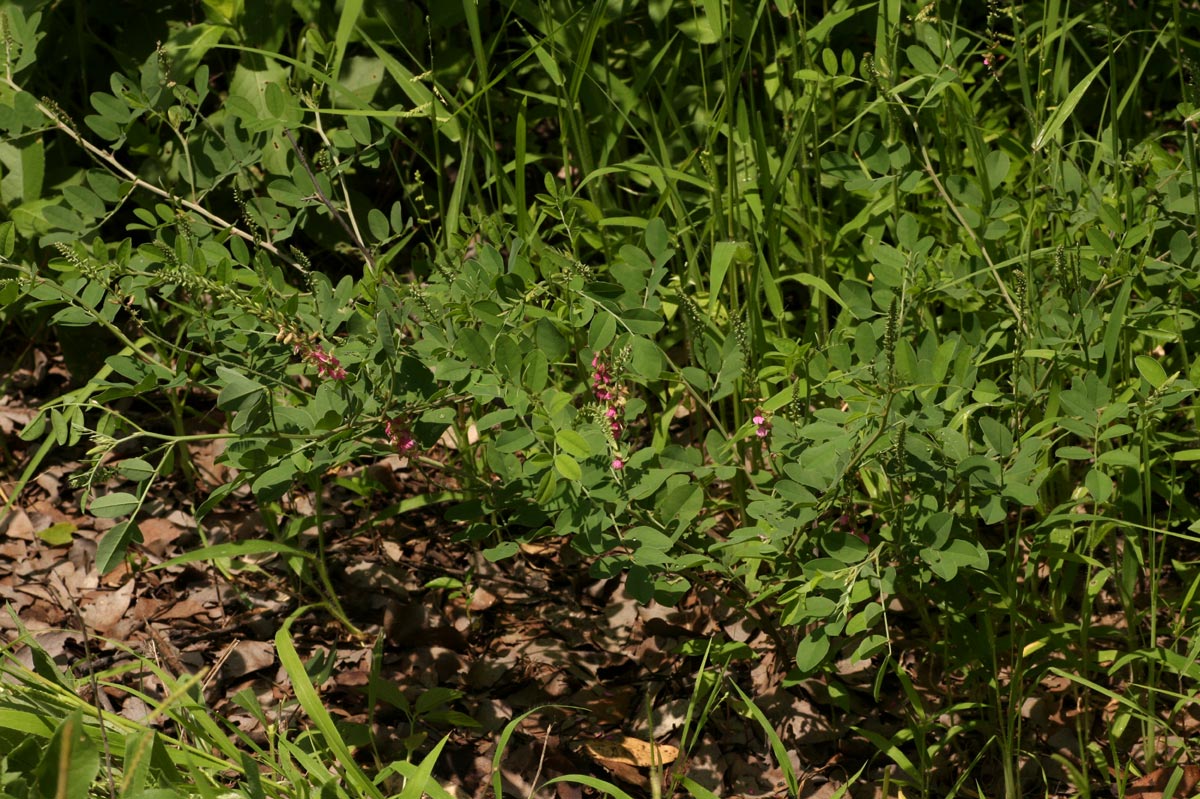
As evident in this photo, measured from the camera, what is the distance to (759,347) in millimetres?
2191

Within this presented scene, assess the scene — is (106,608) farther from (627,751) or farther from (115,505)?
(627,751)

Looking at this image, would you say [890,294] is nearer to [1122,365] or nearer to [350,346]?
[1122,365]

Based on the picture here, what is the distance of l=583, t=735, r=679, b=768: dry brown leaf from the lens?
7.14ft

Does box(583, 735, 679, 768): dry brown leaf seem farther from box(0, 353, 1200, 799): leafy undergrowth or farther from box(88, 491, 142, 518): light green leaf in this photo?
box(88, 491, 142, 518): light green leaf

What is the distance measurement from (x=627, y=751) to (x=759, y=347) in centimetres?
81

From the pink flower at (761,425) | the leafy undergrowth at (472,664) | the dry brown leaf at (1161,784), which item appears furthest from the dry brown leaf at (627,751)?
the dry brown leaf at (1161,784)

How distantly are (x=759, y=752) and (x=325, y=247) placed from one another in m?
1.65

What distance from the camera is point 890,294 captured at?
6.57ft

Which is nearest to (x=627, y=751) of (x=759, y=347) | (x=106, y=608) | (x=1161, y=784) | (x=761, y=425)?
(x=761, y=425)

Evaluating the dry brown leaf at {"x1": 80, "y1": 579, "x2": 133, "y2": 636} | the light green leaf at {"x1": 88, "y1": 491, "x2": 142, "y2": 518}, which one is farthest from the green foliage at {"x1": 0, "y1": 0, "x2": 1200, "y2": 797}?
the dry brown leaf at {"x1": 80, "y1": 579, "x2": 133, "y2": 636}

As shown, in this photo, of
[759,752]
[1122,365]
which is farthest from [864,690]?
[1122,365]

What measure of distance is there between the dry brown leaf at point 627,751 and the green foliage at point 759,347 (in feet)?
1.06

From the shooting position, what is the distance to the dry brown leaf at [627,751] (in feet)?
7.14

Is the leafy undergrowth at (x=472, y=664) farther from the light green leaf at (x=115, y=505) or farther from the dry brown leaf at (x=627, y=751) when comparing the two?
the light green leaf at (x=115, y=505)
